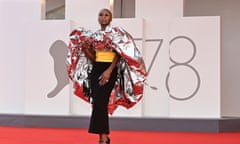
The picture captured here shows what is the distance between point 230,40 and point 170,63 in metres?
2.33

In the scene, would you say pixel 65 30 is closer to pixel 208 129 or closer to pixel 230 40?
pixel 208 129

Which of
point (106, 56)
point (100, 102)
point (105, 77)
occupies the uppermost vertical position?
point (106, 56)

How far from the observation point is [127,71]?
12.5ft

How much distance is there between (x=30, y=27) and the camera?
767 cm

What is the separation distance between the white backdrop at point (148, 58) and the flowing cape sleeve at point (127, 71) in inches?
132

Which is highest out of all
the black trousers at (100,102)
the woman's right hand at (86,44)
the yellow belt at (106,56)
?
the woman's right hand at (86,44)

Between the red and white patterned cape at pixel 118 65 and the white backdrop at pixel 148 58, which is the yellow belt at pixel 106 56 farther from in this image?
the white backdrop at pixel 148 58

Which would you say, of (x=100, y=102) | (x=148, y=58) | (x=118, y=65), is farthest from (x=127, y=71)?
(x=148, y=58)

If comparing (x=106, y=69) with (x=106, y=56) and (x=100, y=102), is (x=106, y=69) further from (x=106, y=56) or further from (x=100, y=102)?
(x=100, y=102)

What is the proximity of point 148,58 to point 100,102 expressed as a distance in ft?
12.8

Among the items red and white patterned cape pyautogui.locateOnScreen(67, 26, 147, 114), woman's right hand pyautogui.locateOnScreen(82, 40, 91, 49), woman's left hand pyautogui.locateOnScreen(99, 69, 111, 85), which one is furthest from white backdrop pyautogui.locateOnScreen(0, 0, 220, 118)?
woman's left hand pyautogui.locateOnScreen(99, 69, 111, 85)

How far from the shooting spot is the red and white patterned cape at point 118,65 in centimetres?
364

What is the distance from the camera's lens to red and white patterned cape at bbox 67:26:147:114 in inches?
143

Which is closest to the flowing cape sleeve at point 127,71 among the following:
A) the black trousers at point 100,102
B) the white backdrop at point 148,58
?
the black trousers at point 100,102
